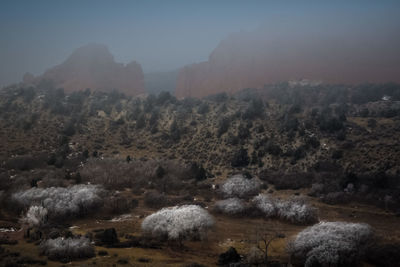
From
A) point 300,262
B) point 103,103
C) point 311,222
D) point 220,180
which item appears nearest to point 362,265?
point 300,262

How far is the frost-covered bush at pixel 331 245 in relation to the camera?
997 inches

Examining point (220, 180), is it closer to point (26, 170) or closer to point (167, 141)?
point (167, 141)

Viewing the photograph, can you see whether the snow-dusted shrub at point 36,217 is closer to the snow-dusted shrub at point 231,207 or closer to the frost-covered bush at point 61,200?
the frost-covered bush at point 61,200

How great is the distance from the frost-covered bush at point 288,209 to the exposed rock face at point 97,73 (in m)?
95.4

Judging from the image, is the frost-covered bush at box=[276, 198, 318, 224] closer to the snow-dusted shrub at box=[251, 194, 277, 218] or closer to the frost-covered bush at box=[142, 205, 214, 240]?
the snow-dusted shrub at box=[251, 194, 277, 218]

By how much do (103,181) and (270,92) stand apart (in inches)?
2750

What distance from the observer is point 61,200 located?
128 feet

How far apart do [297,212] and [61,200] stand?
2497cm

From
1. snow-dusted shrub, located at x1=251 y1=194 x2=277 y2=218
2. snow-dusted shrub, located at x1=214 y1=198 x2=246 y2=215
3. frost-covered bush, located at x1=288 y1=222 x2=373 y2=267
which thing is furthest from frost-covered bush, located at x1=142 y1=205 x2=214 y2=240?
snow-dusted shrub, located at x1=251 y1=194 x2=277 y2=218

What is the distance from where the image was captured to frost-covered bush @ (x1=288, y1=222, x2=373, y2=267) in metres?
25.3

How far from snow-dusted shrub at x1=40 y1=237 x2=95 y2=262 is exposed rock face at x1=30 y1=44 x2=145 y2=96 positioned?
10502 centimetres

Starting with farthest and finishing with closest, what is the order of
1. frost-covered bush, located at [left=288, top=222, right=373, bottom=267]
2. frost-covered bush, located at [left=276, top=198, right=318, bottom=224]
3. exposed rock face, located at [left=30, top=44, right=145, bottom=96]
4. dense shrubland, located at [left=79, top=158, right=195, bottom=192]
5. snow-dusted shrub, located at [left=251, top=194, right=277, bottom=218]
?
exposed rock face, located at [left=30, top=44, right=145, bottom=96] < dense shrubland, located at [left=79, top=158, right=195, bottom=192] < snow-dusted shrub, located at [left=251, top=194, right=277, bottom=218] < frost-covered bush, located at [left=276, top=198, right=318, bottom=224] < frost-covered bush, located at [left=288, top=222, right=373, bottom=267]

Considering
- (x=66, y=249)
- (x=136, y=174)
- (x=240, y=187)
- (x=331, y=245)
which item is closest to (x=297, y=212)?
(x=240, y=187)

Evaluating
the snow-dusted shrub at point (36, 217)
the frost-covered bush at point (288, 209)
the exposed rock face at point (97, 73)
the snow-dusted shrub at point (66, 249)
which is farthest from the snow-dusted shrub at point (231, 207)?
the exposed rock face at point (97, 73)
